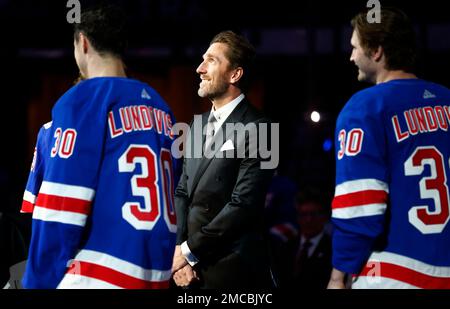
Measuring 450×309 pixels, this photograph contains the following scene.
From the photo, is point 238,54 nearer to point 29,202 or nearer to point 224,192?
point 224,192

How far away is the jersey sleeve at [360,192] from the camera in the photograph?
3113 mm

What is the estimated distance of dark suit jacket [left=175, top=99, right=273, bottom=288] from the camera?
4094 millimetres

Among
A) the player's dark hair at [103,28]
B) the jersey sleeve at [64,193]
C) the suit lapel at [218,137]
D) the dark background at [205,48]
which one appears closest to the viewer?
the jersey sleeve at [64,193]

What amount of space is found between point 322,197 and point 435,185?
149 inches

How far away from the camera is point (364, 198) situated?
3.12 metres

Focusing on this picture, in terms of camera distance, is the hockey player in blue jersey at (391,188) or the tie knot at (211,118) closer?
the hockey player in blue jersey at (391,188)

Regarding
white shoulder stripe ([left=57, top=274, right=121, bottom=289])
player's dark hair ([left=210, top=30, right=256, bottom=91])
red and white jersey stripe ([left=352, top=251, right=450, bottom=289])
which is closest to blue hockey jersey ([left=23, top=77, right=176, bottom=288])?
white shoulder stripe ([left=57, top=274, right=121, bottom=289])

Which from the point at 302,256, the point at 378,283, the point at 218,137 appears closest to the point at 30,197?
the point at 218,137

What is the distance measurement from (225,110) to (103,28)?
4.13 feet

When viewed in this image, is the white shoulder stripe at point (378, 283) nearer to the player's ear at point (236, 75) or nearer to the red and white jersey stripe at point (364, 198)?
the red and white jersey stripe at point (364, 198)

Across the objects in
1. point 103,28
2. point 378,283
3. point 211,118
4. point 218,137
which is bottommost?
point 378,283

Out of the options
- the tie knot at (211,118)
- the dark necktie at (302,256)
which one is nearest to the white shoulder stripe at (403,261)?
the tie knot at (211,118)

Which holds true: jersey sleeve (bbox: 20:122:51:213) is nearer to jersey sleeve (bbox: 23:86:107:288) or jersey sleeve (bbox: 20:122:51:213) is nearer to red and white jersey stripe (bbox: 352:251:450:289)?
jersey sleeve (bbox: 23:86:107:288)
